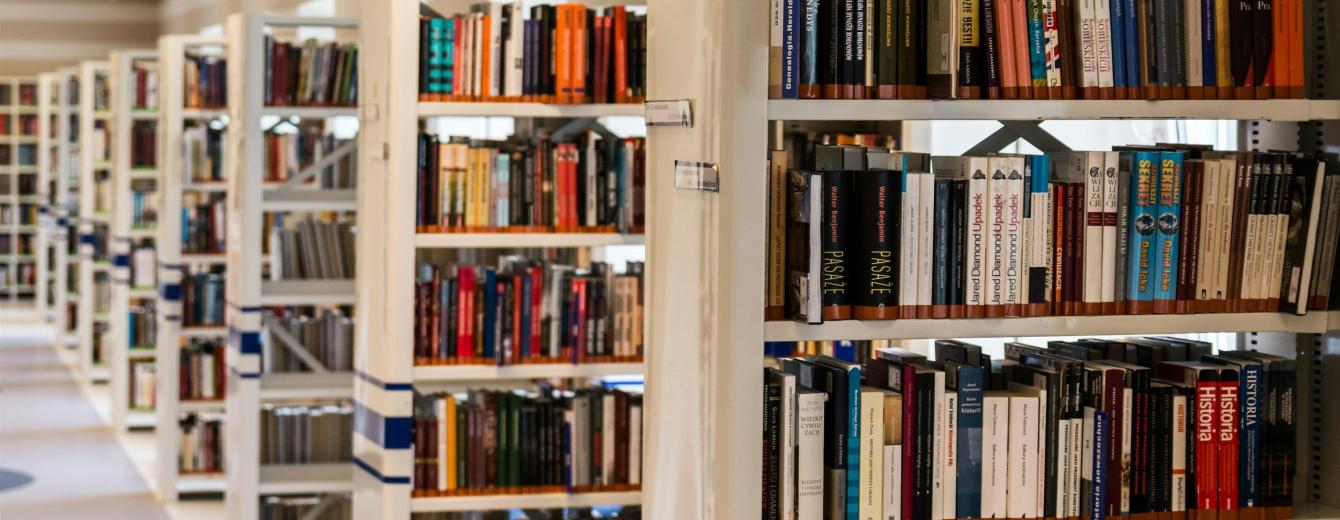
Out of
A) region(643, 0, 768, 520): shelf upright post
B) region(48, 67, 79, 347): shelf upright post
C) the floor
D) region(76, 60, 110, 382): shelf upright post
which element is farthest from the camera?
region(48, 67, 79, 347): shelf upright post

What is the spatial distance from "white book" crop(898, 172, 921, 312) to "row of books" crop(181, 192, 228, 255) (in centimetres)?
527

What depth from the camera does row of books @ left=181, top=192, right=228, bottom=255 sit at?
7031 millimetres

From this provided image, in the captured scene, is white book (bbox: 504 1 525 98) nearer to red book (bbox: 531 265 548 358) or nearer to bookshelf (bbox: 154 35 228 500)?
red book (bbox: 531 265 548 358)

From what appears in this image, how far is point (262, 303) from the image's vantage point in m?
5.28

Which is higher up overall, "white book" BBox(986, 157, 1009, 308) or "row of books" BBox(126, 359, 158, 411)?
"white book" BBox(986, 157, 1009, 308)

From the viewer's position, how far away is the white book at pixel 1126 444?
101 inches

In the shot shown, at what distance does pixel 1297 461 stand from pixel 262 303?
11.8 ft

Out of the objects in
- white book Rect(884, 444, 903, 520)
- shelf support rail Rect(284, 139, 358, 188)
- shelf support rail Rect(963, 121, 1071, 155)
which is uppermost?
shelf support rail Rect(284, 139, 358, 188)

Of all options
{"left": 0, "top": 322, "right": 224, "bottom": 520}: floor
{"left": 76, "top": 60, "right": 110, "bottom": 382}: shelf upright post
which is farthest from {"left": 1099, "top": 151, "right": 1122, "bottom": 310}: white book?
{"left": 76, "top": 60, "right": 110, "bottom": 382}: shelf upright post

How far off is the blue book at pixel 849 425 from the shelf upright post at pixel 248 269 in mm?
3304

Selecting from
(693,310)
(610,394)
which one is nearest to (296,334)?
(610,394)

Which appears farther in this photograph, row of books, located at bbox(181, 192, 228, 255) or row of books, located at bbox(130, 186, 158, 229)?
row of books, located at bbox(130, 186, 158, 229)

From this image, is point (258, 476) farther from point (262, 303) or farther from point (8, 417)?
point (8, 417)

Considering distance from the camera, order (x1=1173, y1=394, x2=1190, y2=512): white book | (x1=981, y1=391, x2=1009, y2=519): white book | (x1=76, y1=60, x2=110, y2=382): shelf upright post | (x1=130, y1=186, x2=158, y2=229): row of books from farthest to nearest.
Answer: (x1=76, y1=60, x2=110, y2=382): shelf upright post
(x1=130, y1=186, x2=158, y2=229): row of books
(x1=1173, y1=394, x2=1190, y2=512): white book
(x1=981, y1=391, x2=1009, y2=519): white book
